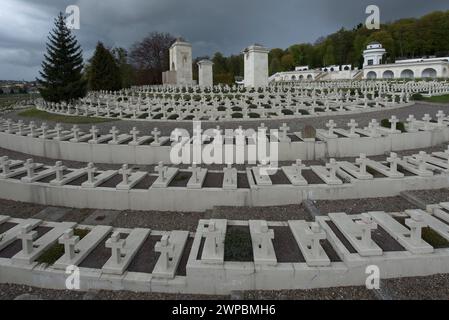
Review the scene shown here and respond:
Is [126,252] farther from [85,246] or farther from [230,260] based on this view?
[230,260]

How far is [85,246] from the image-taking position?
584 centimetres

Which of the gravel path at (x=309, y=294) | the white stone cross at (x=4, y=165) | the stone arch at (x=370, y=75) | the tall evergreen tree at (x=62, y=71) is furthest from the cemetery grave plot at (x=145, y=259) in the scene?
the stone arch at (x=370, y=75)

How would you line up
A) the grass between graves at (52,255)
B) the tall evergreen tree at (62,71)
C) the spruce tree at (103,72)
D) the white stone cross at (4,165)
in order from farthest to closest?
the spruce tree at (103,72), the tall evergreen tree at (62,71), the white stone cross at (4,165), the grass between graves at (52,255)

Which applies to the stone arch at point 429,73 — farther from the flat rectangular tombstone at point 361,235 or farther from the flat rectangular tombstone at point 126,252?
the flat rectangular tombstone at point 126,252

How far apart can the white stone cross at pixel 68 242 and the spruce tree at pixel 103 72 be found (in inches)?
1629

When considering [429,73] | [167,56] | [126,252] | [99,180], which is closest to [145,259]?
[126,252]

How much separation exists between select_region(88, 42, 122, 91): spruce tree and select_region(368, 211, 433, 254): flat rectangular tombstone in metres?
42.4

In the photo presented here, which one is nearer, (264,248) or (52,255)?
(264,248)

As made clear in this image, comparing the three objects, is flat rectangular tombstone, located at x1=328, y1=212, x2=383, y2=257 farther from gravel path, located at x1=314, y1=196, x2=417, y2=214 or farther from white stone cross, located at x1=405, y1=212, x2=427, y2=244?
gravel path, located at x1=314, y1=196, x2=417, y2=214

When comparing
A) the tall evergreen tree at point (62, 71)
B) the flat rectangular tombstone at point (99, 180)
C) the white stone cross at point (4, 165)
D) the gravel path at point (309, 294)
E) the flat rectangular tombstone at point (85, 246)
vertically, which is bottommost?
the gravel path at point (309, 294)

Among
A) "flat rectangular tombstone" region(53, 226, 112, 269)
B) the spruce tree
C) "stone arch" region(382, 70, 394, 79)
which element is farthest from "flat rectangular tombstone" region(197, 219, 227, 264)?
"stone arch" region(382, 70, 394, 79)

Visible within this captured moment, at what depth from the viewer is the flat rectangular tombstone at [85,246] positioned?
5.30m

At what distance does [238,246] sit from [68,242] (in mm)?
2834
